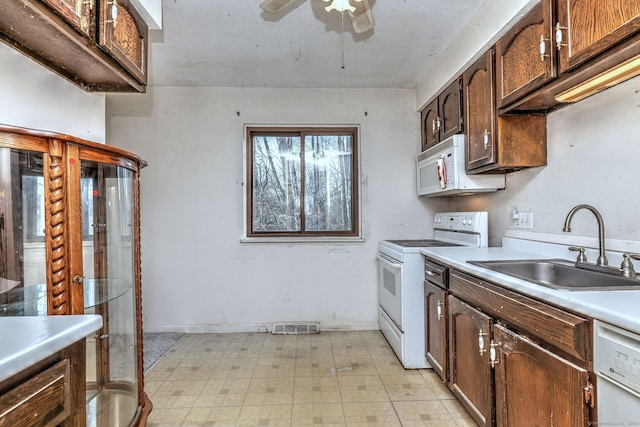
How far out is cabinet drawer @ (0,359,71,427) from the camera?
68 centimetres

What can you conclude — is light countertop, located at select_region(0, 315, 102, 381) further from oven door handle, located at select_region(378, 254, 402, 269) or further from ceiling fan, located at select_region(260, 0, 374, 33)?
oven door handle, located at select_region(378, 254, 402, 269)

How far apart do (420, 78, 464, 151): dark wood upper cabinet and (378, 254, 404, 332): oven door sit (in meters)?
1.07

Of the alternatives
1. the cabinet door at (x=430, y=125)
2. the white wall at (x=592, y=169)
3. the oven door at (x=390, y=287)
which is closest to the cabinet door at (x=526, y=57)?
the white wall at (x=592, y=169)

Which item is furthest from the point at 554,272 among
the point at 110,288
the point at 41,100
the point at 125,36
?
the point at 41,100

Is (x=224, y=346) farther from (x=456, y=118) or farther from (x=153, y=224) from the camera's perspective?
(x=456, y=118)

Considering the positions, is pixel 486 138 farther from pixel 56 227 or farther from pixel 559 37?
pixel 56 227

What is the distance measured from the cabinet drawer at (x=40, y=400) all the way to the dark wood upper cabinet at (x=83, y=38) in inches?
42.5

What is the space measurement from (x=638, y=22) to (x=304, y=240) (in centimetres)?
263

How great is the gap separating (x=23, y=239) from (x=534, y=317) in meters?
1.89

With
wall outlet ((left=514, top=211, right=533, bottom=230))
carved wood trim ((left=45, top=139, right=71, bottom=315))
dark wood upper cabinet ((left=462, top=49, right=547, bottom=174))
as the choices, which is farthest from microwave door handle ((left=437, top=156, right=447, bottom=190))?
carved wood trim ((left=45, top=139, right=71, bottom=315))

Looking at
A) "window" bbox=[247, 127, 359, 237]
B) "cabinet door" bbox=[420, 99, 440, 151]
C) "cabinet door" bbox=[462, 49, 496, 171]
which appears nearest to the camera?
"cabinet door" bbox=[462, 49, 496, 171]

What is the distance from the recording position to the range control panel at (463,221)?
98.3 inches

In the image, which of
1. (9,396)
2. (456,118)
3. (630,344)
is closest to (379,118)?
(456,118)

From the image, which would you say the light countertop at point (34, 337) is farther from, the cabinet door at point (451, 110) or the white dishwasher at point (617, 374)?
the cabinet door at point (451, 110)
